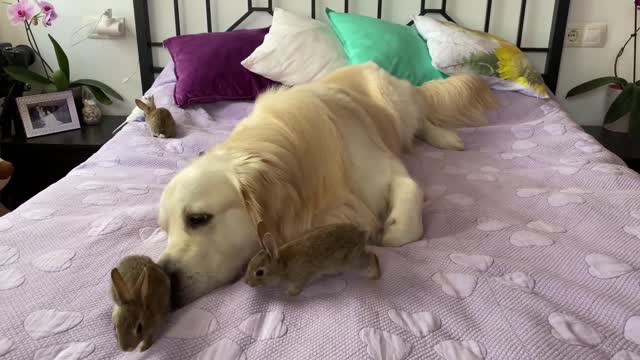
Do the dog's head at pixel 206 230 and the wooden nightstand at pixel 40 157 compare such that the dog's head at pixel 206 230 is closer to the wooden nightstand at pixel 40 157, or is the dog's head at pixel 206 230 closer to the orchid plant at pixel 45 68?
the wooden nightstand at pixel 40 157

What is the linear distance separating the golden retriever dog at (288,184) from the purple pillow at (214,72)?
60 cm

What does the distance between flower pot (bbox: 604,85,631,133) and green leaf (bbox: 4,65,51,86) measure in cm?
281

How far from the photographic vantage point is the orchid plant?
2.49 m

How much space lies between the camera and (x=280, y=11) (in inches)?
101

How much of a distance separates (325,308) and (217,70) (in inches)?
64.1

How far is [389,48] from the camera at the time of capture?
2336mm

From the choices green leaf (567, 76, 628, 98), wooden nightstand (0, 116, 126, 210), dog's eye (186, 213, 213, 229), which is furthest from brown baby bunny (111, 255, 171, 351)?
green leaf (567, 76, 628, 98)

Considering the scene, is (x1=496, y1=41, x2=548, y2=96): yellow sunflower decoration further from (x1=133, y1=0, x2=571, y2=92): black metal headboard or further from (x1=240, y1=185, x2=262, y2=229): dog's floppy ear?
(x1=240, y1=185, x2=262, y2=229): dog's floppy ear

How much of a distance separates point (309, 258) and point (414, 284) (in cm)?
21

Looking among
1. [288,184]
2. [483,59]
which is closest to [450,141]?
[483,59]

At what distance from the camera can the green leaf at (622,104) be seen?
2539 mm

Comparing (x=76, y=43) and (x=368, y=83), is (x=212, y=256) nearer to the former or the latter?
(x=368, y=83)

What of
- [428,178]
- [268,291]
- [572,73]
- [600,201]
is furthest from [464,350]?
[572,73]

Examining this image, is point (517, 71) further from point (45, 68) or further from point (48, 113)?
point (45, 68)
